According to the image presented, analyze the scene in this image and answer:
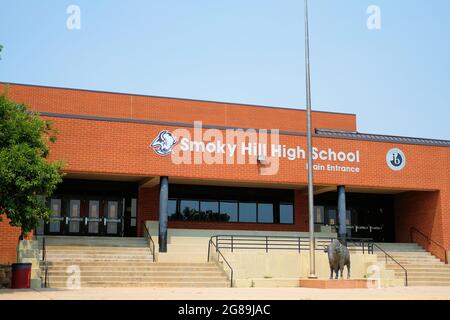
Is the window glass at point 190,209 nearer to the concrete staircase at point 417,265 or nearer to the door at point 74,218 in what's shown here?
the door at point 74,218

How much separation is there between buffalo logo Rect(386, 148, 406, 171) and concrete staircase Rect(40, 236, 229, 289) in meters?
11.4

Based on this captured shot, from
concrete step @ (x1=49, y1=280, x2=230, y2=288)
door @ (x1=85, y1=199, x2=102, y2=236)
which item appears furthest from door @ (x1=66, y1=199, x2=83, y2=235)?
concrete step @ (x1=49, y1=280, x2=230, y2=288)

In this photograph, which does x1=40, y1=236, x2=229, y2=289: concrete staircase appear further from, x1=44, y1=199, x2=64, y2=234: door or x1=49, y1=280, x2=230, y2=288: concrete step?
x1=44, y1=199, x2=64, y2=234: door

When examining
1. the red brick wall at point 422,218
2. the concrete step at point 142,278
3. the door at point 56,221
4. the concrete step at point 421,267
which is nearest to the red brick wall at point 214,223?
the door at point 56,221

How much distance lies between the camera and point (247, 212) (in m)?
32.2

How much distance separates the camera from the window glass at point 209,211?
3139 centimetres

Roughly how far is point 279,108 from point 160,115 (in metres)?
8.20

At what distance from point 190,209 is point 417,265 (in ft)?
37.8

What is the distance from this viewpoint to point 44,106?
37.4m

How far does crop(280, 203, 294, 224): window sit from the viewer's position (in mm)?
32688

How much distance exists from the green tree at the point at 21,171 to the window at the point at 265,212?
52.2 ft

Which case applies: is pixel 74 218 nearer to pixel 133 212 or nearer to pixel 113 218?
pixel 113 218

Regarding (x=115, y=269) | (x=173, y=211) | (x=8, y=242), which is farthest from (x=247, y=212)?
(x=8, y=242)

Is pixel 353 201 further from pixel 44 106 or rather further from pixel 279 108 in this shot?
pixel 44 106
